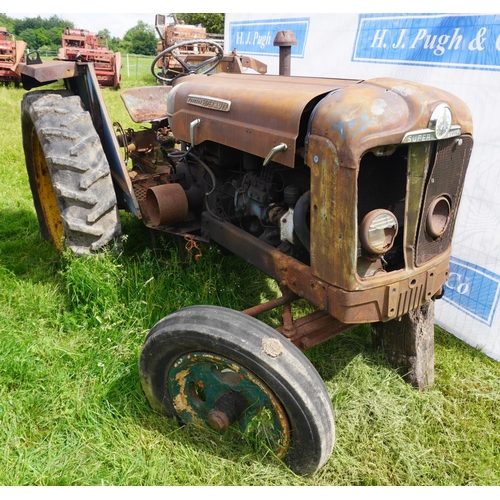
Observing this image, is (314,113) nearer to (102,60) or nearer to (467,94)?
(467,94)

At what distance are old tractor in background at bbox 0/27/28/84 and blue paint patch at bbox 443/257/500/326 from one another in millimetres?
13378

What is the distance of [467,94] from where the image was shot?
10.3 ft


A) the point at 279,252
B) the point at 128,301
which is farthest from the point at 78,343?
the point at 279,252

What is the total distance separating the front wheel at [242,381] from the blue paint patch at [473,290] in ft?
5.85

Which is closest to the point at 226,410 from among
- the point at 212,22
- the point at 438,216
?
the point at 438,216

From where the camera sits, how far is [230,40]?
19.4ft

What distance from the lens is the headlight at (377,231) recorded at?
190 cm

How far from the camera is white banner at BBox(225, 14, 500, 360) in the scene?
3.03 metres

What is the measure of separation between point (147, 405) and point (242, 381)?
26.5 inches

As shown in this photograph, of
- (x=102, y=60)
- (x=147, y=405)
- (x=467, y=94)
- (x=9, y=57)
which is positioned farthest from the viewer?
(x=102, y=60)

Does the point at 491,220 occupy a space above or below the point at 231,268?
above

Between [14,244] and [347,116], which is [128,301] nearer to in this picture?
[14,244]

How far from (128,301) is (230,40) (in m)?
4.08

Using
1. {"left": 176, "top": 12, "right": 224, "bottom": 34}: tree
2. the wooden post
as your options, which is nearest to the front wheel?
the wooden post
